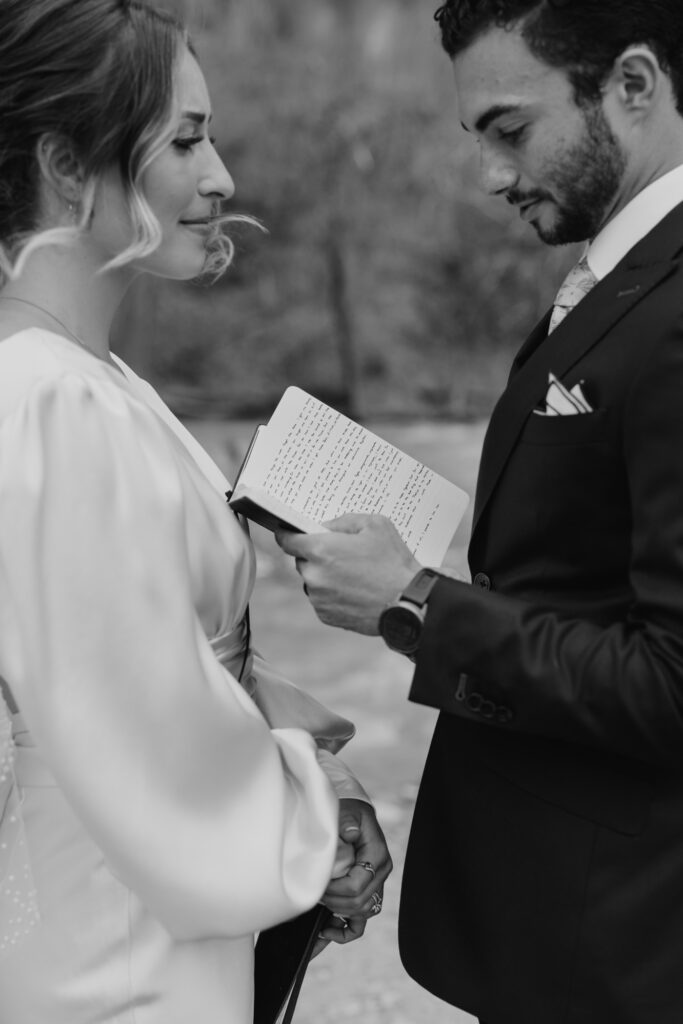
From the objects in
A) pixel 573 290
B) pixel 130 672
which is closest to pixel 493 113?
pixel 573 290

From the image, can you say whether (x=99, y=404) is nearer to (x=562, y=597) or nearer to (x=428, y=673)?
(x=428, y=673)

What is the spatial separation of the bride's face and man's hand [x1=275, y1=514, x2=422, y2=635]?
0.43 meters

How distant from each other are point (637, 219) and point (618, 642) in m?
0.60

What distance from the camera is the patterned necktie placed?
1.74 metres

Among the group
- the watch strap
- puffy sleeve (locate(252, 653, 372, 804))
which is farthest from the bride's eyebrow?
puffy sleeve (locate(252, 653, 372, 804))

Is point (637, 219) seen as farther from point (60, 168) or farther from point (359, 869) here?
point (359, 869)

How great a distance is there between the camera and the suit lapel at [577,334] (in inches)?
62.8

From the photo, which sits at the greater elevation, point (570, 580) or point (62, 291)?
point (62, 291)

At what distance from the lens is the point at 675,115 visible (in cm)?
170

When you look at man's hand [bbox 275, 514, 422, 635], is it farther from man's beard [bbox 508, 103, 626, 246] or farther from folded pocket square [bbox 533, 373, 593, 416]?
man's beard [bbox 508, 103, 626, 246]

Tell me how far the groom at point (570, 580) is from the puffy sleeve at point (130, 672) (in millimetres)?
256

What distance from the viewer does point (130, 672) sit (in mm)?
1446

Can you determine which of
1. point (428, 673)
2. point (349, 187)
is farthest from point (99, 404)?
point (349, 187)

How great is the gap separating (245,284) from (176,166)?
15768 millimetres
